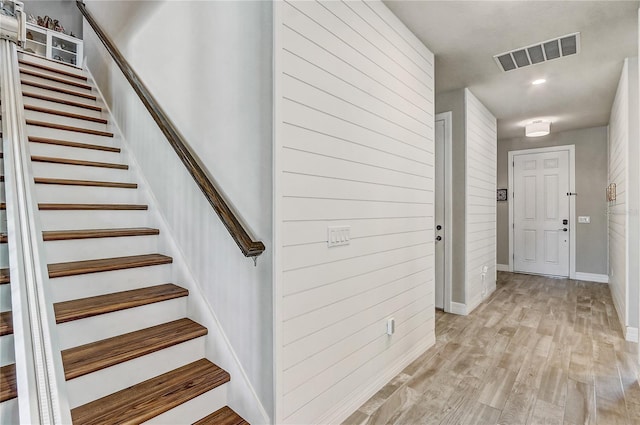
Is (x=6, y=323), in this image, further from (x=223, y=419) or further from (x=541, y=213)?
(x=541, y=213)

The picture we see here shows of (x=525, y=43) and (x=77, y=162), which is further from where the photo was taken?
(x=525, y=43)

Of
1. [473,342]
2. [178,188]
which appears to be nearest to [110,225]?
[178,188]

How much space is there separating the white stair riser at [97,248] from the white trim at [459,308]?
10.9 feet

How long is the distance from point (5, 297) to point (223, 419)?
46.8 inches

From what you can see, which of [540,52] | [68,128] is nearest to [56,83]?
[68,128]

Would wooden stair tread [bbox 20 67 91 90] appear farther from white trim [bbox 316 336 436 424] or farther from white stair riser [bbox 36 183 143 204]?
white trim [bbox 316 336 436 424]

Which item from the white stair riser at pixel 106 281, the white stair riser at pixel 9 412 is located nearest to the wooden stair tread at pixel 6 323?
the white stair riser at pixel 9 412

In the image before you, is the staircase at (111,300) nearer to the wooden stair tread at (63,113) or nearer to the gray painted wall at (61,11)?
the wooden stair tread at (63,113)

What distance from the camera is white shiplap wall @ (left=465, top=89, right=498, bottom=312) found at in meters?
4.15

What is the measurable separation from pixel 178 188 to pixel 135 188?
0.70 meters

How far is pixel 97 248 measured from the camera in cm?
224

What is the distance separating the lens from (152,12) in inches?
109

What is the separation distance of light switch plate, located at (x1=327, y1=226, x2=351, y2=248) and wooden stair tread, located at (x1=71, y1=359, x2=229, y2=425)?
909 millimetres

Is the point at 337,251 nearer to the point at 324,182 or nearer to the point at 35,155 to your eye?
the point at 324,182
